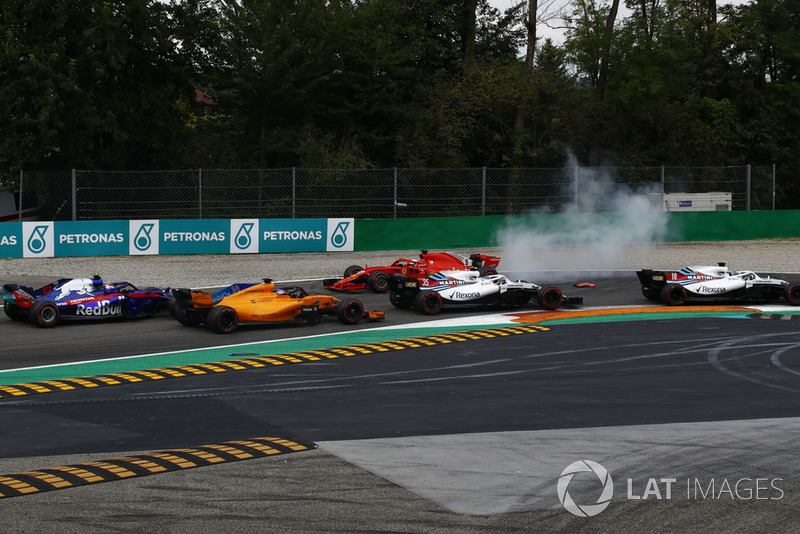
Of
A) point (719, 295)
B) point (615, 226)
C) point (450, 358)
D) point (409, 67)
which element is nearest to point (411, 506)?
point (450, 358)

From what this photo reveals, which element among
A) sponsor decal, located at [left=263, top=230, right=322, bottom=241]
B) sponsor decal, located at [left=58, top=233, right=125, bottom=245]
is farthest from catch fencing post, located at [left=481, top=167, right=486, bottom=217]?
sponsor decal, located at [left=58, top=233, right=125, bottom=245]

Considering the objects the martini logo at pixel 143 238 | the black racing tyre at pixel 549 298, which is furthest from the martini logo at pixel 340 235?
the black racing tyre at pixel 549 298

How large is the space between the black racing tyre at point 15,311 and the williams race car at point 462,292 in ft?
25.0

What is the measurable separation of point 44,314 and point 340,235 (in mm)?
13445

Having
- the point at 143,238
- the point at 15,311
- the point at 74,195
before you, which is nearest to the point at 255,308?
the point at 15,311

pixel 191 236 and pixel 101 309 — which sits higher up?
pixel 191 236

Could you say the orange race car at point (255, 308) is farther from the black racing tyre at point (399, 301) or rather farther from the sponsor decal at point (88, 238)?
the sponsor decal at point (88, 238)

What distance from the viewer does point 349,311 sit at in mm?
17125

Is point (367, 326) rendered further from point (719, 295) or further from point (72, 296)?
point (719, 295)

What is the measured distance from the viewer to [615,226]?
30.1m

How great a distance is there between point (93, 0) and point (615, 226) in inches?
852

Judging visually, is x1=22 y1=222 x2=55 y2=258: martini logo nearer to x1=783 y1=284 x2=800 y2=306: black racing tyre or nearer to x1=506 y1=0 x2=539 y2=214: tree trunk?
x1=783 y1=284 x2=800 y2=306: black racing tyre

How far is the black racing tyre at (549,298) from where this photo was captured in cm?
→ 1886

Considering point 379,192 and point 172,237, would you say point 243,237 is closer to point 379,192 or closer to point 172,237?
point 172,237
